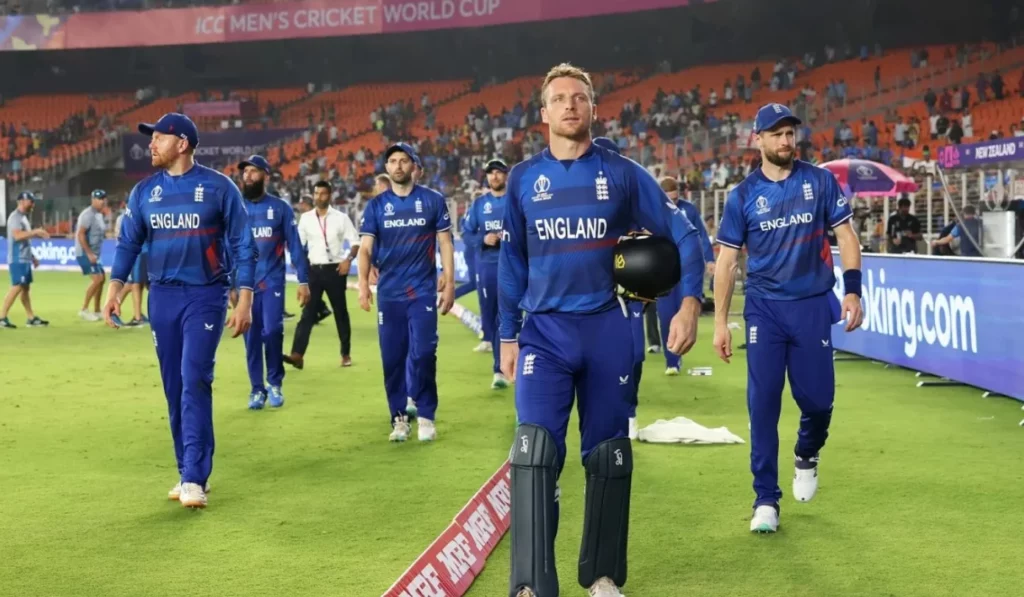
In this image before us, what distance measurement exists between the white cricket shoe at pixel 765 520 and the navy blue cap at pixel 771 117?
6.75ft

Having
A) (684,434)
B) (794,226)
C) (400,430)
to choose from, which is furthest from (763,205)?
(400,430)

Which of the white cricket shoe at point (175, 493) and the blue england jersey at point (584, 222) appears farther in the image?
the white cricket shoe at point (175, 493)

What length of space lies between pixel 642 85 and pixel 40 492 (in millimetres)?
43356

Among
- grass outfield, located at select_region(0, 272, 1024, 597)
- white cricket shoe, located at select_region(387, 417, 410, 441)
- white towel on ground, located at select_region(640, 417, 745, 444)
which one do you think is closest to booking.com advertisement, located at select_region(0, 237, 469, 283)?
grass outfield, located at select_region(0, 272, 1024, 597)

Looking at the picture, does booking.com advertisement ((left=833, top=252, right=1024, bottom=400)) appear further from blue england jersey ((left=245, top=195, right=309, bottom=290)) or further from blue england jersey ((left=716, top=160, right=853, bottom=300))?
blue england jersey ((left=245, top=195, right=309, bottom=290))

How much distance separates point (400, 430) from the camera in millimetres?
10180

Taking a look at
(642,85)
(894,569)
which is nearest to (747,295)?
(894,569)

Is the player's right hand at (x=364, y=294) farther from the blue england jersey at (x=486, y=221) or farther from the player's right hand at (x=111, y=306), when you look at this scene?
the blue england jersey at (x=486, y=221)

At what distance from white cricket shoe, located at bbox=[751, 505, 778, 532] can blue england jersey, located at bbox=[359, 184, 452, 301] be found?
3967mm

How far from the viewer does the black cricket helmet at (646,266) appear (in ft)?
16.5

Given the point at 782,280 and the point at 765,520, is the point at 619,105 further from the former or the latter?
the point at 765,520

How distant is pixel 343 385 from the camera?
14.0 m

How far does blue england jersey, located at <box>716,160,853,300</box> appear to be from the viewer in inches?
267

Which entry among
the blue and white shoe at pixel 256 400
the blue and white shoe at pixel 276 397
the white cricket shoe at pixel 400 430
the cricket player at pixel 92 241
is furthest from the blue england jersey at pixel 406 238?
the cricket player at pixel 92 241
